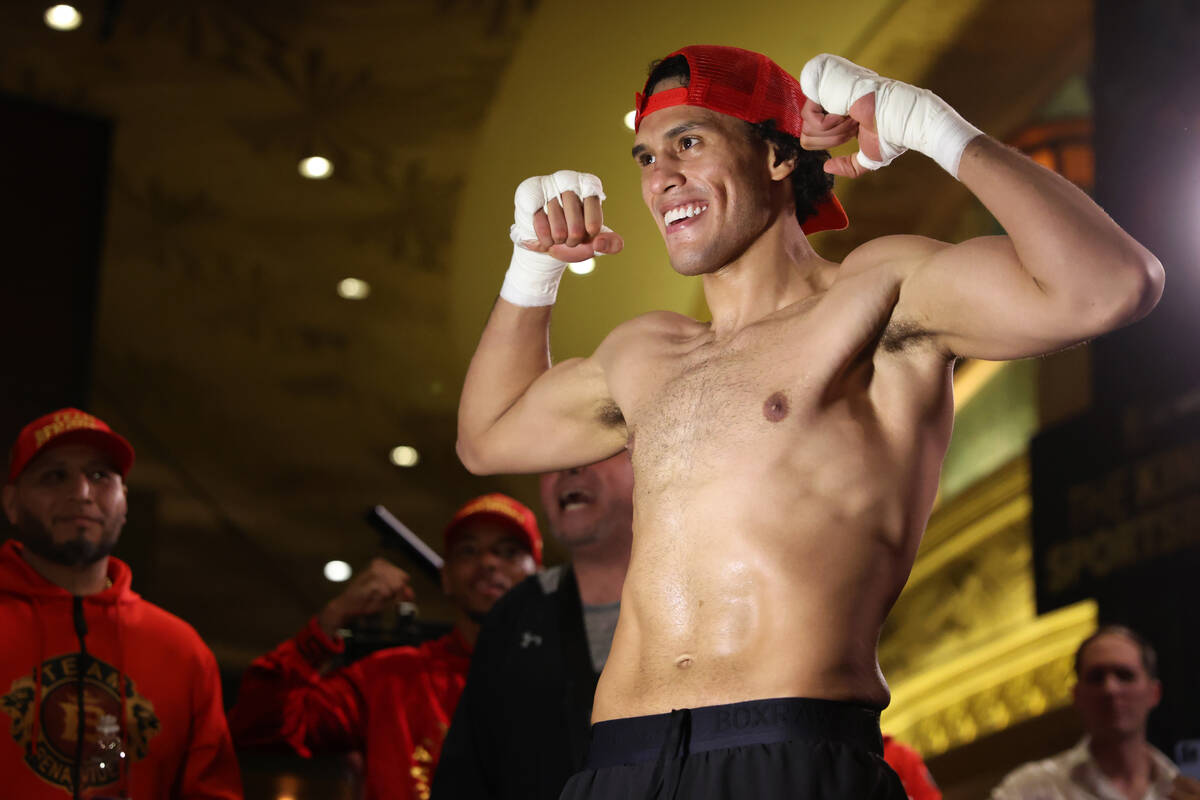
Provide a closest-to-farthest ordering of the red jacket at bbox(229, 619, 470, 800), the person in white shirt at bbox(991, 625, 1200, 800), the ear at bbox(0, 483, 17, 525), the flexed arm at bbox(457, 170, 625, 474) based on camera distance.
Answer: the flexed arm at bbox(457, 170, 625, 474)
the ear at bbox(0, 483, 17, 525)
the red jacket at bbox(229, 619, 470, 800)
the person in white shirt at bbox(991, 625, 1200, 800)

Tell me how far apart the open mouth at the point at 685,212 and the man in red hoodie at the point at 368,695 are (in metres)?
1.42

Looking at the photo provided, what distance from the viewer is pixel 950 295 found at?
1.45 metres

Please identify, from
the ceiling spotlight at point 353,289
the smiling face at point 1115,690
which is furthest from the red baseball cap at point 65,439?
the ceiling spotlight at point 353,289

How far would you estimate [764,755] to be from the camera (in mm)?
1353

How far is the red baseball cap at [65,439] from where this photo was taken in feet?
9.17

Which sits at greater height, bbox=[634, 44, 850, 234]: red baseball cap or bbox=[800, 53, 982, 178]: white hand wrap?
bbox=[634, 44, 850, 234]: red baseball cap

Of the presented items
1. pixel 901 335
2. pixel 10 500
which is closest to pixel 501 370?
pixel 901 335

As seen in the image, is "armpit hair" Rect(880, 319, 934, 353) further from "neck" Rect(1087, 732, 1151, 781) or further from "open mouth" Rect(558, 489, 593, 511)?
"neck" Rect(1087, 732, 1151, 781)

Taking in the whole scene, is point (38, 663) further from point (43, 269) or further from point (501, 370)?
point (43, 269)

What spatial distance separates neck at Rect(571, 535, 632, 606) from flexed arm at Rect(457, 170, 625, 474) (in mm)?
837

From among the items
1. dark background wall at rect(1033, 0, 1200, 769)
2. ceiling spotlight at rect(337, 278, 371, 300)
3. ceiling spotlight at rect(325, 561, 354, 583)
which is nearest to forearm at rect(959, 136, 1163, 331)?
dark background wall at rect(1033, 0, 1200, 769)

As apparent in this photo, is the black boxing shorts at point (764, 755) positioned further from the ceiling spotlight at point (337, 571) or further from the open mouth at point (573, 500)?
the ceiling spotlight at point (337, 571)

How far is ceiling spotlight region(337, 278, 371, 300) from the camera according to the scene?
20.4 ft

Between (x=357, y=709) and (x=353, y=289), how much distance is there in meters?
3.45
